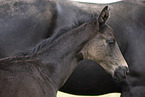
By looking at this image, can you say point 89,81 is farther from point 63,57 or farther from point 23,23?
point 23,23

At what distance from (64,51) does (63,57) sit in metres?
0.08

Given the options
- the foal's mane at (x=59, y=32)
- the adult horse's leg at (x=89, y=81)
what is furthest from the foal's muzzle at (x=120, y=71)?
the adult horse's leg at (x=89, y=81)

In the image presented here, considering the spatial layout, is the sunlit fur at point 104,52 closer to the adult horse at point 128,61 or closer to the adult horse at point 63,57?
the adult horse at point 63,57

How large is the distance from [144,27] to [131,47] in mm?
511

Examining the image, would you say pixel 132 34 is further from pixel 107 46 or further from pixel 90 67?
pixel 107 46

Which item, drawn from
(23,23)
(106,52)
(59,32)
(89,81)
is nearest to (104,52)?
(106,52)

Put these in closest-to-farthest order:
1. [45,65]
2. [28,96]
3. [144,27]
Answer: [28,96], [45,65], [144,27]

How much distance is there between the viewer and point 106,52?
108 inches

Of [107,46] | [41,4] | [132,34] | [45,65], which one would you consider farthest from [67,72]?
[132,34]

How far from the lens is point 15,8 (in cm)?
347

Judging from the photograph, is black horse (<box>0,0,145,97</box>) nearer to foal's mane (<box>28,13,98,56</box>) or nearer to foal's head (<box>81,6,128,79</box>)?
foal's mane (<box>28,13,98,56</box>)

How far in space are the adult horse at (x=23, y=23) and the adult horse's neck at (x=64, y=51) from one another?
737mm

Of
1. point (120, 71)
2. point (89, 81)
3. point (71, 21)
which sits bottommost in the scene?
point (89, 81)

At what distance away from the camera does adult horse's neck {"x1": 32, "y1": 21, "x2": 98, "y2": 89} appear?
259 cm
